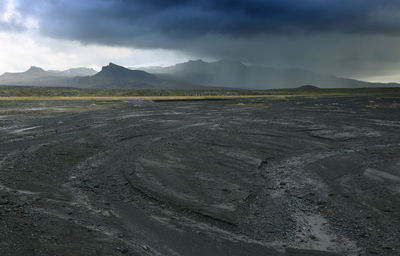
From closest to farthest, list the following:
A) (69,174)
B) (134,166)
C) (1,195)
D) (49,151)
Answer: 1. (1,195)
2. (69,174)
3. (134,166)
4. (49,151)

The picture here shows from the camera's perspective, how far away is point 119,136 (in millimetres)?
21641

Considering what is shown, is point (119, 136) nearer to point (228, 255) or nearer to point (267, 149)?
point (267, 149)

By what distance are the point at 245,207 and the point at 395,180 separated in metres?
6.76

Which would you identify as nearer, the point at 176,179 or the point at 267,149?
the point at 176,179

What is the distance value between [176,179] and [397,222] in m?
7.31

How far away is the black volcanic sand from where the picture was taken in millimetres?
6766

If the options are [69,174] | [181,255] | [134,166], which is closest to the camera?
[181,255]

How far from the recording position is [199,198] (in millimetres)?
9633

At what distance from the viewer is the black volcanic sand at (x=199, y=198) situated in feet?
22.2

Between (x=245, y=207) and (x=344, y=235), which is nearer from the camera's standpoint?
(x=344, y=235)

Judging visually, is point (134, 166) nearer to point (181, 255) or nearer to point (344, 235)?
point (181, 255)

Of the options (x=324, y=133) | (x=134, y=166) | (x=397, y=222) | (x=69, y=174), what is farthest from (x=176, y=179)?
(x=324, y=133)

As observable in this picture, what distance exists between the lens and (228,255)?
20.7 ft

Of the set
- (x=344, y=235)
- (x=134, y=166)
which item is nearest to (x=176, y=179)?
(x=134, y=166)
